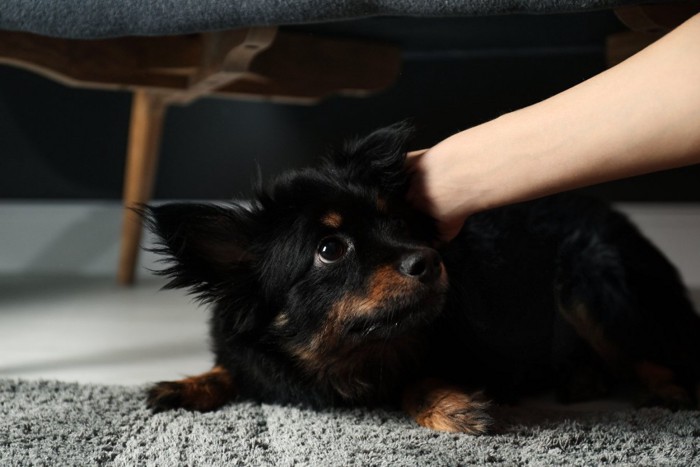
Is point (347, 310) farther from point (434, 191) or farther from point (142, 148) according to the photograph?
point (142, 148)

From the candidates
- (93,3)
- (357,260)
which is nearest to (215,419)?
(357,260)

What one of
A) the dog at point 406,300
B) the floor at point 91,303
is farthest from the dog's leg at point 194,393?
the floor at point 91,303

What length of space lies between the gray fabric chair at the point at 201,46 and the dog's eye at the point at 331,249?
45 cm

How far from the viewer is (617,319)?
1809 mm

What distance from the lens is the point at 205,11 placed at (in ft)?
5.29

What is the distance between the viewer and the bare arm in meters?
1.16

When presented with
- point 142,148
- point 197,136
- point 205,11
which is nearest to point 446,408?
point 205,11

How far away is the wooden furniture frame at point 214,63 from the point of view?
1.92m

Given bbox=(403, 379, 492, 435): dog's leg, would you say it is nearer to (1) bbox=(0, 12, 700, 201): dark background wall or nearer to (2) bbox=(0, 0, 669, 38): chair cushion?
(2) bbox=(0, 0, 669, 38): chair cushion

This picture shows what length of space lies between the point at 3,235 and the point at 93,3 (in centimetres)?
187

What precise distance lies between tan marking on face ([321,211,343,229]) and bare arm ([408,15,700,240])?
0.65 ft

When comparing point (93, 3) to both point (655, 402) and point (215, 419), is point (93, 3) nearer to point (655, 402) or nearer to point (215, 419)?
point (215, 419)

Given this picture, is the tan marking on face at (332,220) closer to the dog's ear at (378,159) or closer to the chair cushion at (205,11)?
the dog's ear at (378,159)

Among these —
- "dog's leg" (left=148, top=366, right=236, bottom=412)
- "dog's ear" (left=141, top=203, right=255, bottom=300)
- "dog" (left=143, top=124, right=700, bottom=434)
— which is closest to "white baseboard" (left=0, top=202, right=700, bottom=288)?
"dog" (left=143, top=124, right=700, bottom=434)
